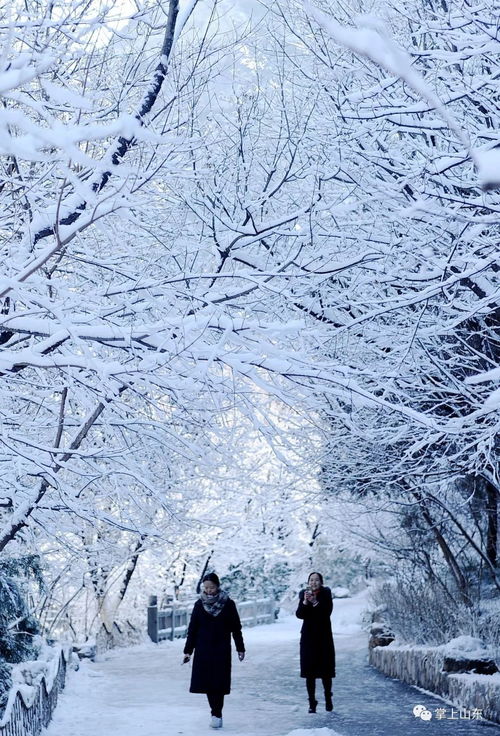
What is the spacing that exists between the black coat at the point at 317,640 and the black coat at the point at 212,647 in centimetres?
101

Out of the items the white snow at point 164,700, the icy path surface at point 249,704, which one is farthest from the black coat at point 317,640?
the white snow at point 164,700

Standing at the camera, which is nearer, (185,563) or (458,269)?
(458,269)

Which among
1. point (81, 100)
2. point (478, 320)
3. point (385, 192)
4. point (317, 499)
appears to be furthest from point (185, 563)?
point (81, 100)

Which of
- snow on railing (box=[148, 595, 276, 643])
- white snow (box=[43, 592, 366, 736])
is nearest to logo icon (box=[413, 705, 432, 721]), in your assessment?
white snow (box=[43, 592, 366, 736])

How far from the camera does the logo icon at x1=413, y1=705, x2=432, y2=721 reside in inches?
378

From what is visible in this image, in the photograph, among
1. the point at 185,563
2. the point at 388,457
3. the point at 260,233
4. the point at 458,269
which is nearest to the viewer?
the point at 260,233

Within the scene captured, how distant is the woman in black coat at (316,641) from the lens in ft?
33.8

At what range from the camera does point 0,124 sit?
2.66m

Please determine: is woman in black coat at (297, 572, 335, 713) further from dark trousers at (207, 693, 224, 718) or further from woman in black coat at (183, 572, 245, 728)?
dark trousers at (207, 693, 224, 718)

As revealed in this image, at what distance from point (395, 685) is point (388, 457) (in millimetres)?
4262

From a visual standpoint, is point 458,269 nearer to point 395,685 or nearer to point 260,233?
point 260,233

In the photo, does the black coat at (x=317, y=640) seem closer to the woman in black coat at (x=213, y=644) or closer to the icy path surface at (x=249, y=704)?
the icy path surface at (x=249, y=704)

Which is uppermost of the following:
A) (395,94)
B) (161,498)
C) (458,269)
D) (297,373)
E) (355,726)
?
(395,94)

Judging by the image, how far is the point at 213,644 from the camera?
374 inches
